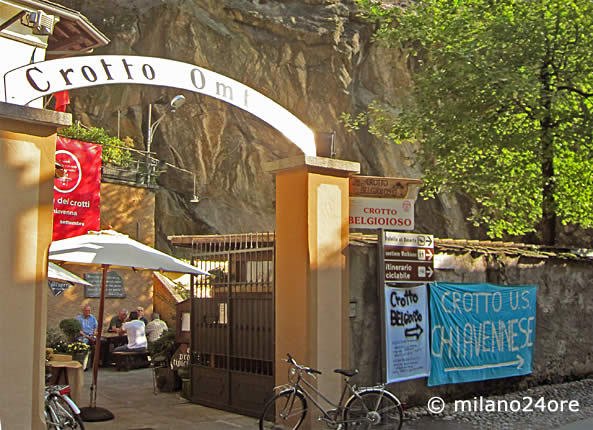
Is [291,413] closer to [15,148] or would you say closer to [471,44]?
[15,148]

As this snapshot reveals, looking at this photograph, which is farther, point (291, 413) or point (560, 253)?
point (560, 253)

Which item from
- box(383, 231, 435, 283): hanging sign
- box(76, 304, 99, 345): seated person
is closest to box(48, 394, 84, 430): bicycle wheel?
box(383, 231, 435, 283): hanging sign

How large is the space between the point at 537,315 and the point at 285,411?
243 inches

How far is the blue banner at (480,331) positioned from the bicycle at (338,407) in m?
1.93

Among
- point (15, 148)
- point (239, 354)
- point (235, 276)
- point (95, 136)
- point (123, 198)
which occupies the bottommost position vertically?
point (239, 354)

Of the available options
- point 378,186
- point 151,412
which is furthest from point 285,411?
point 378,186

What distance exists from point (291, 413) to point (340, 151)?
26575mm

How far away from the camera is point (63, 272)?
1185 centimetres

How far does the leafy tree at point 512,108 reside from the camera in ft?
47.4

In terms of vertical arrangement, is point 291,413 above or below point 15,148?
below

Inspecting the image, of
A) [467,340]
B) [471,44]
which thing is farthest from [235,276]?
[471,44]

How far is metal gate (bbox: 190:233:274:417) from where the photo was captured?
8906 mm

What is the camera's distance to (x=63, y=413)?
6590mm

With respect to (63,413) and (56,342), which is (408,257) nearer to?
(63,413)
